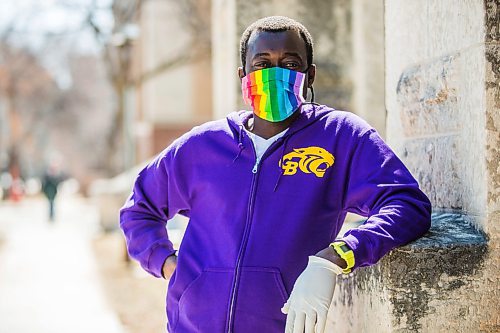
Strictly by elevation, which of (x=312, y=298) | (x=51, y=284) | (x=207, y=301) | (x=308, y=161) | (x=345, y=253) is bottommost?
(x=51, y=284)

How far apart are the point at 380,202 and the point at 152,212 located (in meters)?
0.96

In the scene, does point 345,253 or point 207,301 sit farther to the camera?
point 207,301

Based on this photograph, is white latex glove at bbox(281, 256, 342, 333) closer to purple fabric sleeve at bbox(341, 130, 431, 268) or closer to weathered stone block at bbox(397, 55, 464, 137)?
purple fabric sleeve at bbox(341, 130, 431, 268)

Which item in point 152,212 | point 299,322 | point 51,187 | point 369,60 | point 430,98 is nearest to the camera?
point 299,322

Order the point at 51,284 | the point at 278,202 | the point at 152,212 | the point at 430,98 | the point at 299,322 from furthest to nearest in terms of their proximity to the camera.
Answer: the point at 51,284 → the point at 430,98 → the point at 152,212 → the point at 278,202 → the point at 299,322

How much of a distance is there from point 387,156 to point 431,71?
74 cm

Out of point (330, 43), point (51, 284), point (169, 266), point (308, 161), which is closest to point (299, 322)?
point (308, 161)

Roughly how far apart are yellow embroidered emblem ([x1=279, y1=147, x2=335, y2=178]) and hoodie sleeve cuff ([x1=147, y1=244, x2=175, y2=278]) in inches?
23.8

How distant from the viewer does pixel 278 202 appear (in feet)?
8.63

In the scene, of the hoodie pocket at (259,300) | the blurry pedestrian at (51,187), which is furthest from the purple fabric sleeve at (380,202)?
the blurry pedestrian at (51,187)

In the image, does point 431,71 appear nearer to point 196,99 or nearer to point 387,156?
point 387,156

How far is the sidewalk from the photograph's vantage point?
25.5 feet

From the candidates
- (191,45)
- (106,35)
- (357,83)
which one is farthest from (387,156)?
(191,45)

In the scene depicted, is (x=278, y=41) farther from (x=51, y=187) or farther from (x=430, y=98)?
(x=51, y=187)
